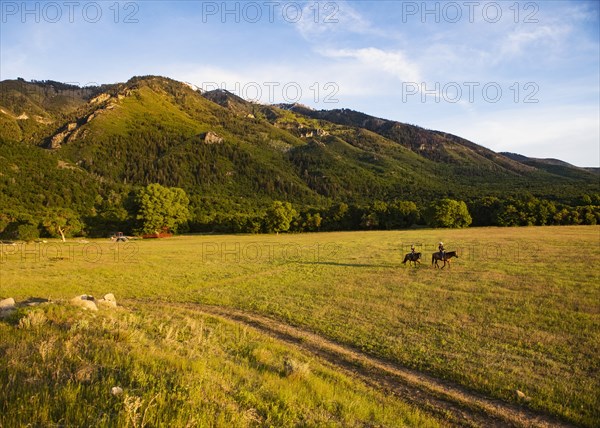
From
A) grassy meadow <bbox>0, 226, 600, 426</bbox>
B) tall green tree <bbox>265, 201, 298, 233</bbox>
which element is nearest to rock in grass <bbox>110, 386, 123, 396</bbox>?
grassy meadow <bbox>0, 226, 600, 426</bbox>

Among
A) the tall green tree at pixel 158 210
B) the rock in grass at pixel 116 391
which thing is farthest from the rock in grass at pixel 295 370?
the tall green tree at pixel 158 210

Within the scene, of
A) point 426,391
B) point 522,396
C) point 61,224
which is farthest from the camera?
point 61,224

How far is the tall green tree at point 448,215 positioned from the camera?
9277 cm

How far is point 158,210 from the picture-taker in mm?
87500

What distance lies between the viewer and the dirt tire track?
8.09 meters

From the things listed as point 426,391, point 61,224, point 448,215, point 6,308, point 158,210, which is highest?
point 158,210

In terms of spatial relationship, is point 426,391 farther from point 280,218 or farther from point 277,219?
point 277,219

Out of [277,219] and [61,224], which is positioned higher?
[277,219]

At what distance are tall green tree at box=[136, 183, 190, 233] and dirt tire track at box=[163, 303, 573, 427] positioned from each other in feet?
268

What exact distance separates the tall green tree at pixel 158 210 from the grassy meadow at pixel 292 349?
60.5 metres

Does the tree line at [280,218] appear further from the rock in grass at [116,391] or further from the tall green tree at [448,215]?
the rock in grass at [116,391]

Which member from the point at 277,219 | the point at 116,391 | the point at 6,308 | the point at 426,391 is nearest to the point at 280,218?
the point at 277,219

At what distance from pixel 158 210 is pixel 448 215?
3089 inches

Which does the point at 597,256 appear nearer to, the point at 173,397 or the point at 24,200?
the point at 173,397
